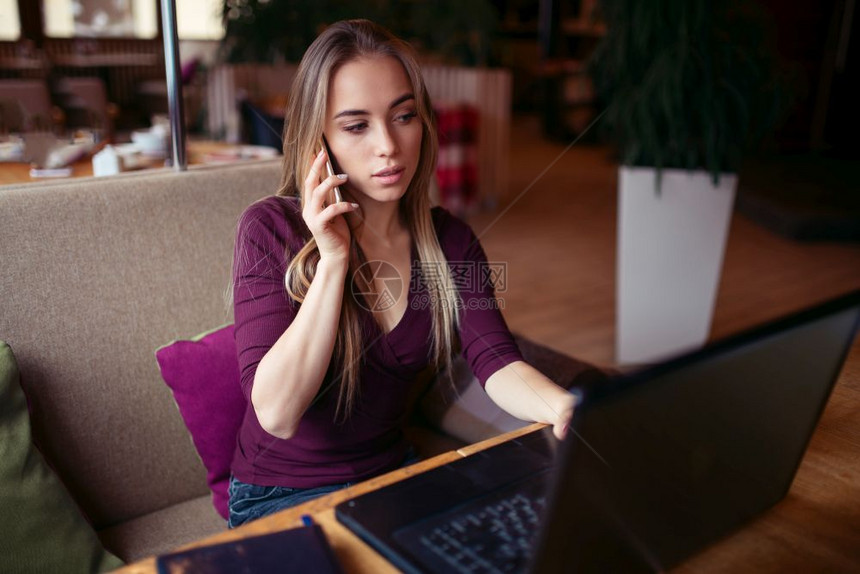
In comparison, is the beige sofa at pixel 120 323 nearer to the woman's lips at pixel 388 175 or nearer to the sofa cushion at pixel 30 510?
the sofa cushion at pixel 30 510

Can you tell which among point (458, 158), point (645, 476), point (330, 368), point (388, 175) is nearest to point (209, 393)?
point (330, 368)

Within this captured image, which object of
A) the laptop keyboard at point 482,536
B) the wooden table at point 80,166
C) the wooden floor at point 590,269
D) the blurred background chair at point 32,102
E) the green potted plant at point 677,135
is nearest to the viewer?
the laptop keyboard at point 482,536

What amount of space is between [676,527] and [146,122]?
20.6 ft

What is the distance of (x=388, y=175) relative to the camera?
1110 millimetres

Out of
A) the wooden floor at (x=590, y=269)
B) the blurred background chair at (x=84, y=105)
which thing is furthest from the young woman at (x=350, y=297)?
the blurred background chair at (x=84, y=105)

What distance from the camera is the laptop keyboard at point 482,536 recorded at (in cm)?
69

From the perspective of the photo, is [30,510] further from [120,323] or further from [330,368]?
[330,368]

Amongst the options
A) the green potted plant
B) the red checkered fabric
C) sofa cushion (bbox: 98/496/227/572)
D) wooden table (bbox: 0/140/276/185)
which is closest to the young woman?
sofa cushion (bbox: 98/496/227/572)

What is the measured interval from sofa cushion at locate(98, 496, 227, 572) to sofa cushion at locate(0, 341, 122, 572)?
10 centimetres

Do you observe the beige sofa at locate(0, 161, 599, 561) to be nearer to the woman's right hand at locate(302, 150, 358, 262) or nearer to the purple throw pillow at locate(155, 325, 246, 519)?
the purple throw pillow at locate(155, 325, 246, 519)

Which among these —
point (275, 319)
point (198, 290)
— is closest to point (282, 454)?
point (275, 319)

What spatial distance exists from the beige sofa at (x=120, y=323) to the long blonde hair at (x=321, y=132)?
0.30 metres

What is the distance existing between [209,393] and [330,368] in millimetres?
304

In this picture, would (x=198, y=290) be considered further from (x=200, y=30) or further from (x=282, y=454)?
(x=200, y=30)
